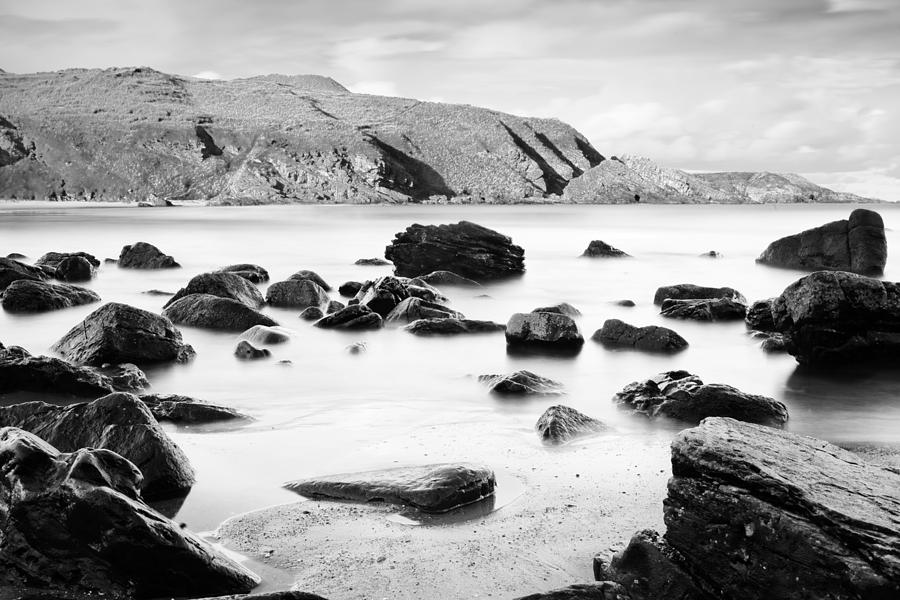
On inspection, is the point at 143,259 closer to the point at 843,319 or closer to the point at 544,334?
the point at 544,334

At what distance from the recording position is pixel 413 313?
49.3ft

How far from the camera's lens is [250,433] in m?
7.89

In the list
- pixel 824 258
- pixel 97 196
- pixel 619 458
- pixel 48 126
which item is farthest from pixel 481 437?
pixel 48 126

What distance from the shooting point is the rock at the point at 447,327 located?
46.1 feet

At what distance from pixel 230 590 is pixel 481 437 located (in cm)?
365

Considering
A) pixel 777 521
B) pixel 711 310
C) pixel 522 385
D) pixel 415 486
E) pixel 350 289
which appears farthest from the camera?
pixel 350 289

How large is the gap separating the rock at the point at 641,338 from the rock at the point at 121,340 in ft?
21.3

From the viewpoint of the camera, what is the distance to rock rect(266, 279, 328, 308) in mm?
17375

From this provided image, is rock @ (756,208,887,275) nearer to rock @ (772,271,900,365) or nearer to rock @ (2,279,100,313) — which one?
rock @ (772,271,900,365)

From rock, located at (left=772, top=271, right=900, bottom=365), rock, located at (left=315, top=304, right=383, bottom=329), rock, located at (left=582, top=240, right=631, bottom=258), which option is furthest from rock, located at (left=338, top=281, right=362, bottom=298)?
rock, located at (left=582, top=240, right=631, bottom=258)

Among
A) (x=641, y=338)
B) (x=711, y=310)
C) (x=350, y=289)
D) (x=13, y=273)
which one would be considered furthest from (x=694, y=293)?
(x=13, y=273)

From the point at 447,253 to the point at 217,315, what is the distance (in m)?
12.4

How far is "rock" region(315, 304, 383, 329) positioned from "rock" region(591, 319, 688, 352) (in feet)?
13.0

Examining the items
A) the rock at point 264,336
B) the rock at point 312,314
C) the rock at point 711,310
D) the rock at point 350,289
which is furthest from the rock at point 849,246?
the rock at point 264,336
